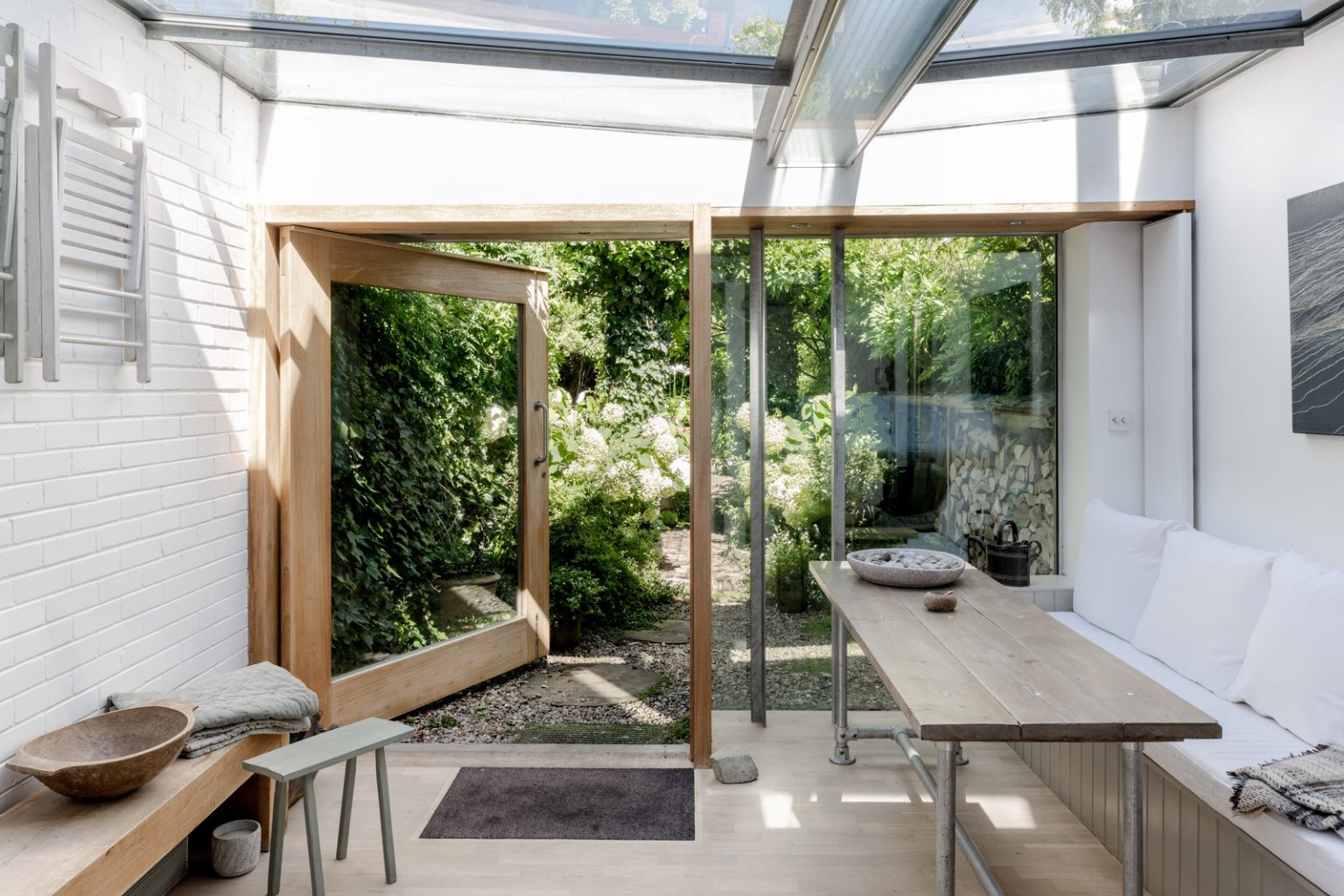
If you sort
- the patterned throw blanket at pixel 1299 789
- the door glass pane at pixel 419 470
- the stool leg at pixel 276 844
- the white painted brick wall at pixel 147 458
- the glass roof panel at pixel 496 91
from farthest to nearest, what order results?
the door glass pane at pixel 419 470 → the glass roof panel at pixel 496 91 → the stool leg at pixel 276 844 → the white painted brick wall at pixel 147 458 → the patterned throw blanket at pixel 1299 789

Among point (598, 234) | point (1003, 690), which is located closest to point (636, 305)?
point (598, 234)

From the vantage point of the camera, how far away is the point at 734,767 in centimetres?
335

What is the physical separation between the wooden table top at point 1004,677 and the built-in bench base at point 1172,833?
464mm

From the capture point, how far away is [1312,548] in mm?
2840

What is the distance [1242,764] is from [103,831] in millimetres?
2651

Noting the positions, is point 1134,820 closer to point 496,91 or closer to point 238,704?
point 238,704

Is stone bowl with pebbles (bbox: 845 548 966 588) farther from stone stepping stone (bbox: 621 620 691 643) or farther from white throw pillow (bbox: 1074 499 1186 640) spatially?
stone stepping stone (bbox: 621 620 691 643)

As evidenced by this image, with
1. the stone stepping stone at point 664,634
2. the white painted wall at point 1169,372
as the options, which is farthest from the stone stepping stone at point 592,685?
the white painted wall at point 1169,372

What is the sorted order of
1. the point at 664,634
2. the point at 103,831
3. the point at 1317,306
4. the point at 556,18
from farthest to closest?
the point at 664,634, the point at 1317,306, the point at 556,18, the point at 103,831

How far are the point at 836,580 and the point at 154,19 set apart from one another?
9.07 ft

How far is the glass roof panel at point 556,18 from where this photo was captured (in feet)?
8.02

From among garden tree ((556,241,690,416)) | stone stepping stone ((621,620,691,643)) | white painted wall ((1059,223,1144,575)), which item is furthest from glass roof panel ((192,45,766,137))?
stone stepping stone ((621,620,691,643))

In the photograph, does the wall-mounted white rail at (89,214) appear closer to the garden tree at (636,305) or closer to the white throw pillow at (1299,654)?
the white throw pillow at (1299,654)

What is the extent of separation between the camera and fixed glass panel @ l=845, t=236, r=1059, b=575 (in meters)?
3.86
